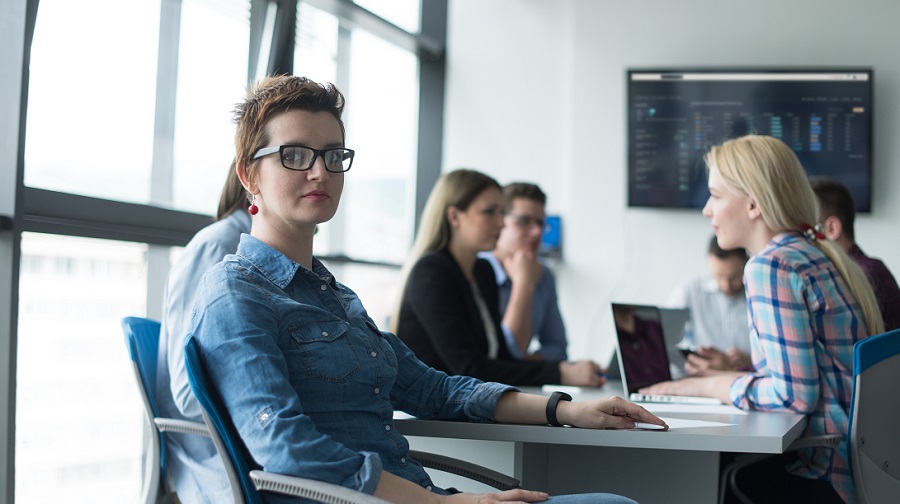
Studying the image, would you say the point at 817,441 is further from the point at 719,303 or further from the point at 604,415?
the point at 719,303

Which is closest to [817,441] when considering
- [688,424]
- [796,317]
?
[796,317]

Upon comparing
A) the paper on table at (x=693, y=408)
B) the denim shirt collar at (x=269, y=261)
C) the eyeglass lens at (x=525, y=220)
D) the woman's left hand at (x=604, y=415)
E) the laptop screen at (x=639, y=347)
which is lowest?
the paper on table at (x=693, y=408)

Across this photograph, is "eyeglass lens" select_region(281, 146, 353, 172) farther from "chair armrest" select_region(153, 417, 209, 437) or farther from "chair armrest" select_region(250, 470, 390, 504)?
"chair armrest" select_region(153, 417, 209, 437)

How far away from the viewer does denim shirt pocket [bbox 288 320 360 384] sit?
1497 mm

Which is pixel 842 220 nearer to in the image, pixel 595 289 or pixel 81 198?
pixel 595 289

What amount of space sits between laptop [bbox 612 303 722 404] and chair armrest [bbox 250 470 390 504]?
4.33ft

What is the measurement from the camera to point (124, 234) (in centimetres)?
301

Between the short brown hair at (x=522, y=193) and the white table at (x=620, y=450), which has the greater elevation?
the short brown hair at (x=522, y=193)

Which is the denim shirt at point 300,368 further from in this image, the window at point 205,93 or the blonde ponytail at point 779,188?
the window at point 205,93

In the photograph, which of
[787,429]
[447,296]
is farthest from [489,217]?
[787,429]

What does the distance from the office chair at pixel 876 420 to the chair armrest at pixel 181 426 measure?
4.77 ft

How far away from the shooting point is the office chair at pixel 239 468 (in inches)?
52.2

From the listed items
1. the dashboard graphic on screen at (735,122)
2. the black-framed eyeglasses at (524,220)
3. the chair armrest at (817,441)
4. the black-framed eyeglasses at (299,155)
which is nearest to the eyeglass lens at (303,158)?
the black-framed eyeglasses at (299,155)

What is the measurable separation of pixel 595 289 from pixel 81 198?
3059 millimetres
